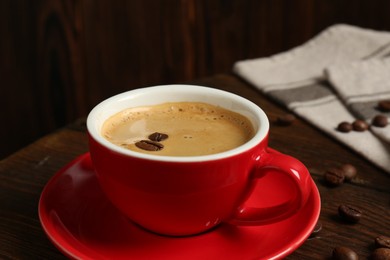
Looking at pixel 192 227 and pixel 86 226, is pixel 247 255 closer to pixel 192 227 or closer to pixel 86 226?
pixel 192 227

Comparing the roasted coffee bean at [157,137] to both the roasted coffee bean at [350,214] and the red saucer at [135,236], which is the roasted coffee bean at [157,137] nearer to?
the red saucer at [135,236]

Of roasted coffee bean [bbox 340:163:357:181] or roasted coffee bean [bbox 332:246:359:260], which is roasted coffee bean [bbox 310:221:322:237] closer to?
roasted coffee bean [bbox 332:246:359:260]

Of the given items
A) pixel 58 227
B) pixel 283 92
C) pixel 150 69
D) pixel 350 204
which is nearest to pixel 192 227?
pixel 58 227

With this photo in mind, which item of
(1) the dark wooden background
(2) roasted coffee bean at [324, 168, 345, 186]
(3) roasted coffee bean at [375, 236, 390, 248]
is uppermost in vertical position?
(3) roasted coffee bean at [375, 236, 390, 248]

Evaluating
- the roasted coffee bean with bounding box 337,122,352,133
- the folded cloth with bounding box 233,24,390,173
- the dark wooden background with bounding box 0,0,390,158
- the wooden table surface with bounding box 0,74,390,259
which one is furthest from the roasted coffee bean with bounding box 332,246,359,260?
the dark wooden background with bounding box 0,0,390,158

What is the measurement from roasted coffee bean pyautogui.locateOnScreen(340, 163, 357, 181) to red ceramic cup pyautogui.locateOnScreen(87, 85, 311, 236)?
240 millimetres

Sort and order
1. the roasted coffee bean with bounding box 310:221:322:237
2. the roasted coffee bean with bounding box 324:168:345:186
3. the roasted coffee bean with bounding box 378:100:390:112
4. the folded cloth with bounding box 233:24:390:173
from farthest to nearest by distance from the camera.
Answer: the roasted coffee bean with bounding box 378:100:390:112 < the folded cloth with bounding box 233:24:390:173 < the roasted coffee bean with bounding box 324:168:345:186 < the roasted coffee bean with bounding box 310:221:322:237

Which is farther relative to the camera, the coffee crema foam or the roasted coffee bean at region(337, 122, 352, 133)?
the roasted coffee bean at region(337, 122, 352, 133)

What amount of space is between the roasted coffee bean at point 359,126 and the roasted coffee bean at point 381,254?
398 millimetres

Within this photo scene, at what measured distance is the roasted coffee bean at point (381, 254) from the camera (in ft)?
2.21

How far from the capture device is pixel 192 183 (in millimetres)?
627

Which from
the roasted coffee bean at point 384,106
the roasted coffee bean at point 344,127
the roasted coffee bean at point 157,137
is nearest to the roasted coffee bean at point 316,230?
the roasted coffee bean at point 157,137

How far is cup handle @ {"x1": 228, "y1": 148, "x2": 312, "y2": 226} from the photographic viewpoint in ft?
2.12

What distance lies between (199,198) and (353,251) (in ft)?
0.70
